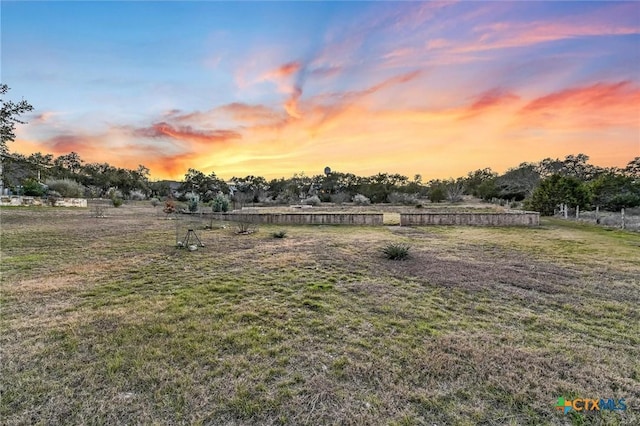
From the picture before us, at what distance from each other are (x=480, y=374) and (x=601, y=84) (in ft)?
41.0

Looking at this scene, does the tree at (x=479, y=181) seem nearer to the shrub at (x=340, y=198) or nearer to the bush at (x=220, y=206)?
the shrub at (x=340, y=198)

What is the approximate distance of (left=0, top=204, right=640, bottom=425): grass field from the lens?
194 cm

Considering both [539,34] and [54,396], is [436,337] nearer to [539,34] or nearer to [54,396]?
[54,396]

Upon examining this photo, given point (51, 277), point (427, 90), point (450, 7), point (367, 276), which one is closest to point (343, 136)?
point (427, 90)

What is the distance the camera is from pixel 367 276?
17.0 ft

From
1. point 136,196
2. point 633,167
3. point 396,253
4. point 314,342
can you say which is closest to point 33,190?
point 136,196

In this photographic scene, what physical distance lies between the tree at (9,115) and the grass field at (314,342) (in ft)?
29.1

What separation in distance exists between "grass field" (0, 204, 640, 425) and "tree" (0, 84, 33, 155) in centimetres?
886

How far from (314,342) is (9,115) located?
1548 cm

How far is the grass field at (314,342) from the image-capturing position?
1.94 metres

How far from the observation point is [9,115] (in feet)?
35.4

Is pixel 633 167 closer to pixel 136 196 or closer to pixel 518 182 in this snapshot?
pixel 518 182

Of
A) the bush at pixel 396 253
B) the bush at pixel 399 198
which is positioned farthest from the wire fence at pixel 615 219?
the bush at pixel 399 198

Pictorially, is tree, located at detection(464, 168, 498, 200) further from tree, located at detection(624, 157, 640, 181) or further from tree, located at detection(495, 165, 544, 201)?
tree, located at detection(624, 157, 640, 181)
